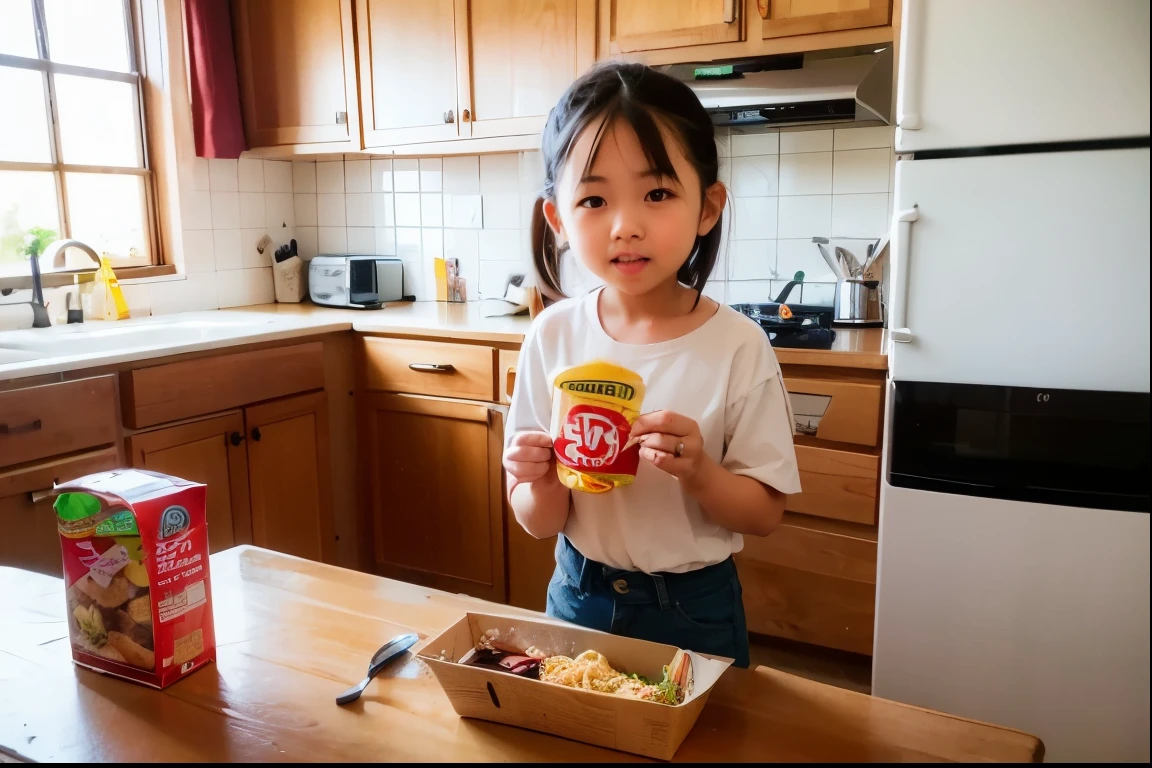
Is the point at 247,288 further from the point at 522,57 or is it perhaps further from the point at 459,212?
the point at 522,57

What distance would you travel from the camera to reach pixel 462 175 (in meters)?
2.88

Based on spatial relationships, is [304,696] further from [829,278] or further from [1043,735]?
[829,278]

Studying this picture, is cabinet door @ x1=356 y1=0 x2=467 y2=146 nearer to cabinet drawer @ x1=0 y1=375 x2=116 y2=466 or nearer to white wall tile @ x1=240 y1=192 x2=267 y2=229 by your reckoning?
white wall tile @ x1=240 y1=192 x2=267 y2=229

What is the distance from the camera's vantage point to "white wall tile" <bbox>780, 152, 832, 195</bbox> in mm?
2393

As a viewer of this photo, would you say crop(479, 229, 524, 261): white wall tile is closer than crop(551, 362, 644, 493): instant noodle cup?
No

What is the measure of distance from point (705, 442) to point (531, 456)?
21 centimetres

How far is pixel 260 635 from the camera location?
792 millimetres

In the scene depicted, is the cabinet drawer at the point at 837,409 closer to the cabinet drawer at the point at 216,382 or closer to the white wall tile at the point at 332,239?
the cabinet drawer at the point at 216,382

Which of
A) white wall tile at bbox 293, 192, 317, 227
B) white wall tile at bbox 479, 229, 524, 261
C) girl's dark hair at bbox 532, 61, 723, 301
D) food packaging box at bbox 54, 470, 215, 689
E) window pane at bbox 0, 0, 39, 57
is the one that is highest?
window pane at bbox 0, 0, 39, 57

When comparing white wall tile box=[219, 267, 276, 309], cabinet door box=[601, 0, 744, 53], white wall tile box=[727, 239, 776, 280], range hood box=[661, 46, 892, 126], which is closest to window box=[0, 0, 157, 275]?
white wall tile box=[219, 267, 276, 309]

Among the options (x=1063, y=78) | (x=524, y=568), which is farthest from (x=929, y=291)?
(x=524, y=568)

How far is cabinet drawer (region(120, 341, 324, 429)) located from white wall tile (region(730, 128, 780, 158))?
132 centimetres

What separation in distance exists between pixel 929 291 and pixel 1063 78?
467mm

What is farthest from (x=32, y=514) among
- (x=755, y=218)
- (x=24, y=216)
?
(x=755, y=218)
